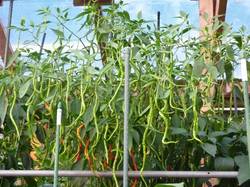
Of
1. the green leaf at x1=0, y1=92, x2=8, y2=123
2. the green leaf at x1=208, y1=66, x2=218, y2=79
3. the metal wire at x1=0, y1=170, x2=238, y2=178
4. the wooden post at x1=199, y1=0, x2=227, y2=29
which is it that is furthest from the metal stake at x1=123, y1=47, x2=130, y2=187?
the wooden post at x1=199, y1=0, x2=227, y2=29

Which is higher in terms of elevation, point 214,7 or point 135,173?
point 214,7

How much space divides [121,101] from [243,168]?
299mm

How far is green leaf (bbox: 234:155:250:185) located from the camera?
90cm

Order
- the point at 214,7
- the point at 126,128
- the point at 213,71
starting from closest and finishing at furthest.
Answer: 1. the point at 126,128
2. the point at 213,71
3. the point at 214,7

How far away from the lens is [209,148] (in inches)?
38.8

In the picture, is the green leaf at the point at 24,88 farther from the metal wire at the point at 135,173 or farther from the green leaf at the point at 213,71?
the green leaf at the point at 213,71

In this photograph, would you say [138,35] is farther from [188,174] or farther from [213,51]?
[188,174]

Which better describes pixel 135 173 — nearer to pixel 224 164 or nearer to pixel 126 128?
pixel 126 128

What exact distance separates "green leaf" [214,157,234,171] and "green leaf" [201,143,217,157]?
0.05 m

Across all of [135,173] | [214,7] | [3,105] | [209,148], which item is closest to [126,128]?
[135,173]

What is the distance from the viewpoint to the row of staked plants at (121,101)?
99 centimetres

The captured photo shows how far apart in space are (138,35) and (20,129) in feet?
1.22

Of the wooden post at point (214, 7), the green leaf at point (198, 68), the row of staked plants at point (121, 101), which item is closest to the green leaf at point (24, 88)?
the row of staked plants at point (121, 101)

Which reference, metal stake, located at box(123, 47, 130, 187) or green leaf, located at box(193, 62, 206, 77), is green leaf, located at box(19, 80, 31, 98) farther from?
green leaf, located at box(193, 62, 206, 77)
